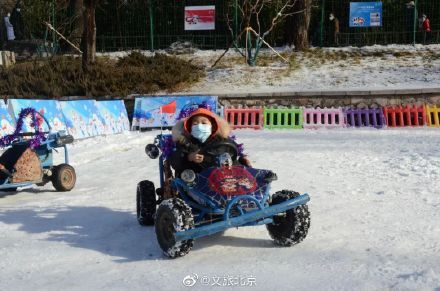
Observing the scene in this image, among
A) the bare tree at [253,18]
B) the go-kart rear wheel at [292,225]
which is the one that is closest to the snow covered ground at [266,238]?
the go-kart rear wheel at [292,225]

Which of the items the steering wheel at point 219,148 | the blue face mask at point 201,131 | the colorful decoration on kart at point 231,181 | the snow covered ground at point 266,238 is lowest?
the snow covered ground at point 266,238

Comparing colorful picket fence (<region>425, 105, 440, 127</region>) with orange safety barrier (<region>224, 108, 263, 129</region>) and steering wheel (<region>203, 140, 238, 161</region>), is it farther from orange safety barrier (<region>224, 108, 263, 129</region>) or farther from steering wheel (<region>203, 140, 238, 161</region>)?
steering wheel (<region>203, 140, 238, 161</region>)

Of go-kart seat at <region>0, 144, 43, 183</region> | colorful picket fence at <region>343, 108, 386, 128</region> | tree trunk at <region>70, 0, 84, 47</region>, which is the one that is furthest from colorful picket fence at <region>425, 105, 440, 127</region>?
tree trunk at <region>70, 0, 84, 47</region>

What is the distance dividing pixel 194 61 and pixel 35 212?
1370 cm

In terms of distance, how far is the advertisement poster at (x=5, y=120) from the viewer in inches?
450

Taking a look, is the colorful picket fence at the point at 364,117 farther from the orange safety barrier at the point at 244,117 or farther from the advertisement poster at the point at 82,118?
the advertisement poster at the point at 82,118

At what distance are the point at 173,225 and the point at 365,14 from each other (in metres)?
18.0

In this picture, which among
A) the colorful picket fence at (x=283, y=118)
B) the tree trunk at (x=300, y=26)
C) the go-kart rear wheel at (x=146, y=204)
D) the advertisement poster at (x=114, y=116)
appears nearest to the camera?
the go-kart rear wheel at (x=146, y=204)

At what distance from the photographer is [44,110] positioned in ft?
40.4

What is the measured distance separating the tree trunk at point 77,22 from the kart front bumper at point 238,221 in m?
19.1

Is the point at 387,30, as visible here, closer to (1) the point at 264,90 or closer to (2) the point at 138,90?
(1) the point at 264,90

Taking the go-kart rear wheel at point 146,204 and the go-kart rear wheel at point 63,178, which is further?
the go-kart rear wheel at point 63,178

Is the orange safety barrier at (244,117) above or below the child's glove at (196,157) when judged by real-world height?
below

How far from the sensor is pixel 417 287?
3658 mm
